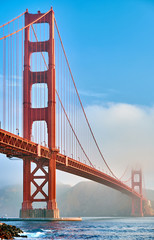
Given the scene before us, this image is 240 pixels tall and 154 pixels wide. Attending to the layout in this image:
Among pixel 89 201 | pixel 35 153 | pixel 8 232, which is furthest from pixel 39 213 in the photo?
pixel 89 201

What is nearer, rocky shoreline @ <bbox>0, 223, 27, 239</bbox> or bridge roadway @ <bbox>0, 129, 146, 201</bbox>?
rocky shoreline @ <bbox>0, 223, 27, 239</bbox>

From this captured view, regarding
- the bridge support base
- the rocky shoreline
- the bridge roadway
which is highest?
the bridge roadway

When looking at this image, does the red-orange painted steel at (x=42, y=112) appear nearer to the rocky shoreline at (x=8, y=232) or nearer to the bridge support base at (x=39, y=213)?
the bridge support base at (x=39, y=213)

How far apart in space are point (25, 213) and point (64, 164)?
7.76 metres

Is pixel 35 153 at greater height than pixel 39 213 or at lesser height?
greater

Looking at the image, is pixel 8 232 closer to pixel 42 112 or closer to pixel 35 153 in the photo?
pixel 35 153

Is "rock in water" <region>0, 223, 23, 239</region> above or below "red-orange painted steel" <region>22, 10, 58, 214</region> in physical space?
below

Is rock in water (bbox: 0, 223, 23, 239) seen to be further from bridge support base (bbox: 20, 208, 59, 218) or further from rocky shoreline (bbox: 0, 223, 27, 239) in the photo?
bridge support base (bbox: 20, 208, 59, 218)

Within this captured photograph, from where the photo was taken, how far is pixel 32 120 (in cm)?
5831

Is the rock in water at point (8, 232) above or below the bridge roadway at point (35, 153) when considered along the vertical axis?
below

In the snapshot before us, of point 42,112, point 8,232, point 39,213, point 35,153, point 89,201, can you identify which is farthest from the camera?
point 89,201

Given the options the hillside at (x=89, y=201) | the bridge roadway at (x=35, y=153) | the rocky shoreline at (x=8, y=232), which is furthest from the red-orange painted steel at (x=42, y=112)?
the hillside at (x=89, y=201)

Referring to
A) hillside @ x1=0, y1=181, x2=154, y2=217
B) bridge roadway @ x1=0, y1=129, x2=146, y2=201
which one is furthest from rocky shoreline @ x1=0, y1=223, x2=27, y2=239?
hillside @ x1=0, y1=181, x2=154, y2=217

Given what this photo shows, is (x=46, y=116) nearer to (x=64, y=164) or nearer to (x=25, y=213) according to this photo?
(x=64, y=164)
